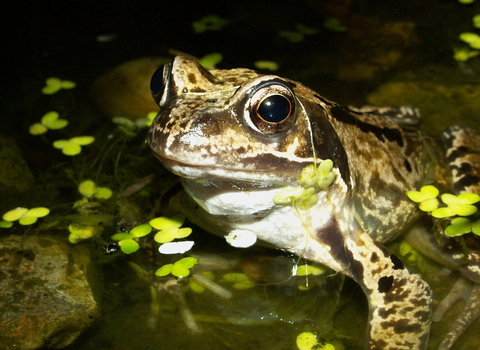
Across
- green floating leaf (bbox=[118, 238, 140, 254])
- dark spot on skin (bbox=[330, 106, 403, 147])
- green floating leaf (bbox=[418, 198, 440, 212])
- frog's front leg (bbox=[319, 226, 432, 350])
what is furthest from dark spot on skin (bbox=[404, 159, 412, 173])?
green floating leaf (bbox=[118, 238, 140, 254])

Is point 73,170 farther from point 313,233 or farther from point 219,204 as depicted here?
point 313,233

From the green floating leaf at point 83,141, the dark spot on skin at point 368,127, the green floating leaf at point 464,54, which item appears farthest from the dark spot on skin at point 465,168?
the green floating leaf at point 83,141

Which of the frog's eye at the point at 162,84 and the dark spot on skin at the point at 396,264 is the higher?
the frog's eye at the point at 162,84

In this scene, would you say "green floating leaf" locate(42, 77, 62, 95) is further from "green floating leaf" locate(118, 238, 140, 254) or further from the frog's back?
the frog's back

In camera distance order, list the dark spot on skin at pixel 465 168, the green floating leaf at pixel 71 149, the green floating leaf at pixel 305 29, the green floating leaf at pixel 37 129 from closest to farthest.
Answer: the dark spot on skin at pixel 465 168, the green floating leaf at pixel 71 149, the green floating leaf at pixel 37 129, the green floating leaf at pixel 305 29

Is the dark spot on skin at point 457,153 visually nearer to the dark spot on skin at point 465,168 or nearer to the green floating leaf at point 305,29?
the dark spot on skin at point 465,168

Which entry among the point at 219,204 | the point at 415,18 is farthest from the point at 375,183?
the point at 415,18
